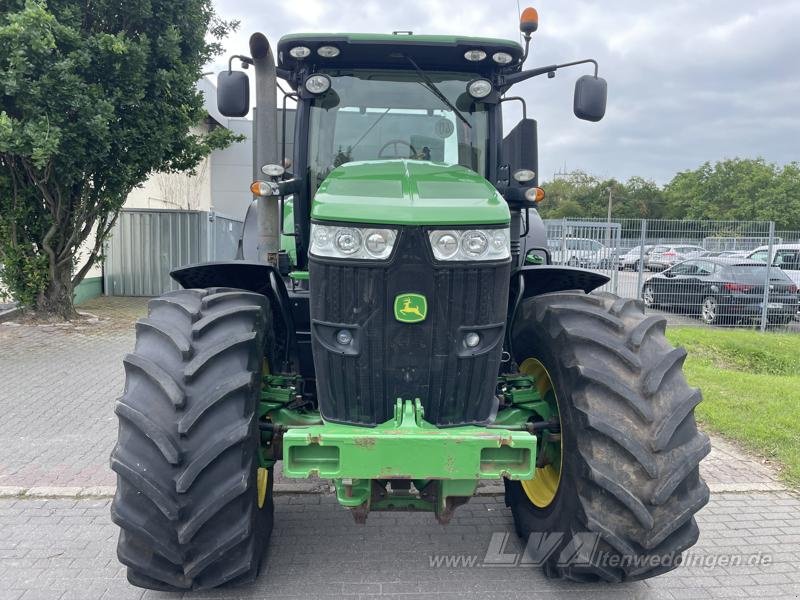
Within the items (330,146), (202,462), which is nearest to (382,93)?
(330,146)

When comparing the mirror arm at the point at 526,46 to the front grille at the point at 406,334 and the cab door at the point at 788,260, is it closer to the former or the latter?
the front grille at the point at 406,334

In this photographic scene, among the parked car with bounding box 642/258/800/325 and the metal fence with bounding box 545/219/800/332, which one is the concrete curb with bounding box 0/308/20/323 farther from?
the parked car with bounding box 642/258/800/325

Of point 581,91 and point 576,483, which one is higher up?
point 581,91

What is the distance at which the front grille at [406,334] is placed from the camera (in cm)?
271

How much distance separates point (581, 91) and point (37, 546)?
4039 millimetres

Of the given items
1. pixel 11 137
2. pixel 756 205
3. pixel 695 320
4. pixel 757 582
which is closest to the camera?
pixel 757 582

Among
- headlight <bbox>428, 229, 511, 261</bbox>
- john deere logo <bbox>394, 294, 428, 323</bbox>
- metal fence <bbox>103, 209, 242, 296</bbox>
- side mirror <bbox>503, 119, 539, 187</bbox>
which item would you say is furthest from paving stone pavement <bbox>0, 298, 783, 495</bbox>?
metal fence <bbox>103, 209, 242, 296</bbox>

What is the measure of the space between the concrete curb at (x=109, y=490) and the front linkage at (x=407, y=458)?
1388 millimetres

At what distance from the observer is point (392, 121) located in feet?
12.6

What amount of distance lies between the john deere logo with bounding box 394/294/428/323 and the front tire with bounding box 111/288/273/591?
2.26ft

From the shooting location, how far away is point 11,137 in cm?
791

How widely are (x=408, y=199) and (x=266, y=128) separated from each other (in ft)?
3.99

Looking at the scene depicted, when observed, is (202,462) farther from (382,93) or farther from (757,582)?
(757,582)

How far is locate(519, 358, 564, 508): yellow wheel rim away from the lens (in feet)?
10.7
